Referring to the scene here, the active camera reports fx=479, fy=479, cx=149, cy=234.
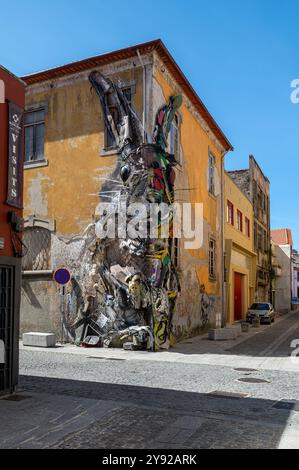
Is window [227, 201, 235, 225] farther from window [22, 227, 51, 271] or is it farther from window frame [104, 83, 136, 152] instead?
window [22, 227, 51, 271]

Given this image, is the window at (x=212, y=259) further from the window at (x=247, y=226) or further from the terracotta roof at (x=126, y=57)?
the window at (x=247, y=226)

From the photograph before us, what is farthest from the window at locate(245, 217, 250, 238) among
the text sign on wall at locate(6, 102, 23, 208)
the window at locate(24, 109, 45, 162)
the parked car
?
the text sign on wall at locate(6, 102, 23, 208)

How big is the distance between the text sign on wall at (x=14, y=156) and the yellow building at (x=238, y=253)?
1851cm

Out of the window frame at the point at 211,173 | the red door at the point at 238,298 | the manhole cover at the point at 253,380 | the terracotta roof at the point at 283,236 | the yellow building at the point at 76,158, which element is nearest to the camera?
the manhole cover at the point at 253,380

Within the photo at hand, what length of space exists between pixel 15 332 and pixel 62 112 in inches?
430

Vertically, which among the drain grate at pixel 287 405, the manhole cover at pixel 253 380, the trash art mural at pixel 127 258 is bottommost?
the manhole cover at pixel 253 380

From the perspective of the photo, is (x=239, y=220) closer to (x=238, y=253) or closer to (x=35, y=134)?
(x=238, y=253)

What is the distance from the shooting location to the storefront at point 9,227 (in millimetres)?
7715

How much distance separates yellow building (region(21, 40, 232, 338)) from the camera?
15664mm

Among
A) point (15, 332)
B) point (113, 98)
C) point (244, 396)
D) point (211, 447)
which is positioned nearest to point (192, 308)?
point (113, 98)

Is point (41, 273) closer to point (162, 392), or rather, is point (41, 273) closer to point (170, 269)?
point (170, 269)

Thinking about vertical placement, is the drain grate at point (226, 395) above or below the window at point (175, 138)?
below

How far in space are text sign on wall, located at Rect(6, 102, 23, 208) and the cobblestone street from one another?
3283 millimetres

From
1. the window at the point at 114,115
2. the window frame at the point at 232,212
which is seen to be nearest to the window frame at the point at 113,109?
the window at the point at 114,115
